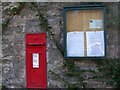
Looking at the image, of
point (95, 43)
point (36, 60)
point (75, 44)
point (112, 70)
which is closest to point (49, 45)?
point (36, 60)

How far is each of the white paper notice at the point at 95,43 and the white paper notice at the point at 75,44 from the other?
149 mm

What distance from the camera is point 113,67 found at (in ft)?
20.6

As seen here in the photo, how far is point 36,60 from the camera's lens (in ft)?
21.9

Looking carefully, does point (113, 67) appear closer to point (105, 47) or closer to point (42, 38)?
point (105, 47)

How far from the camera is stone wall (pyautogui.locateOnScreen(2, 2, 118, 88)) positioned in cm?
643

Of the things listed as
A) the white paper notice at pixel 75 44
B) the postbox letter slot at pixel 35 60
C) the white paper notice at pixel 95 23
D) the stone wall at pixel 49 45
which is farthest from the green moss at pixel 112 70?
the postbox letter slot at pixel 35 60

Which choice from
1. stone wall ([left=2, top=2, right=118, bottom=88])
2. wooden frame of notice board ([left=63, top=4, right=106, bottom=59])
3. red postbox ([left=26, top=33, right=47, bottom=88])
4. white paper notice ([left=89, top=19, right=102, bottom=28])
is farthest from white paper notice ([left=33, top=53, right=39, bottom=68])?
white paper notice ([left=89, top=19, right=102, bottom=28])

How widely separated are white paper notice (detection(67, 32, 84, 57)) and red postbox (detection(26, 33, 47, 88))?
21.9 inches

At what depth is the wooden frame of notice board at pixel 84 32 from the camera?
6.39 meters

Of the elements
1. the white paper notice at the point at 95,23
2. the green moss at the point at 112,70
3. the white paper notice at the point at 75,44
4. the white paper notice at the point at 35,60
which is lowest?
the green moss at the point at 112,70

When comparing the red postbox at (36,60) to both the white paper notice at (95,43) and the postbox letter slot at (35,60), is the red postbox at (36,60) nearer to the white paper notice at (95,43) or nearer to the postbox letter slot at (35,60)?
the postbox letter slot at (35,60)

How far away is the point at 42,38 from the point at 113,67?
5.41 feet

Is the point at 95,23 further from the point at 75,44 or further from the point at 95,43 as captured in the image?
the point at 75,44

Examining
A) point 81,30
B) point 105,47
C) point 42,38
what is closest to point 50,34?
point 42,38
